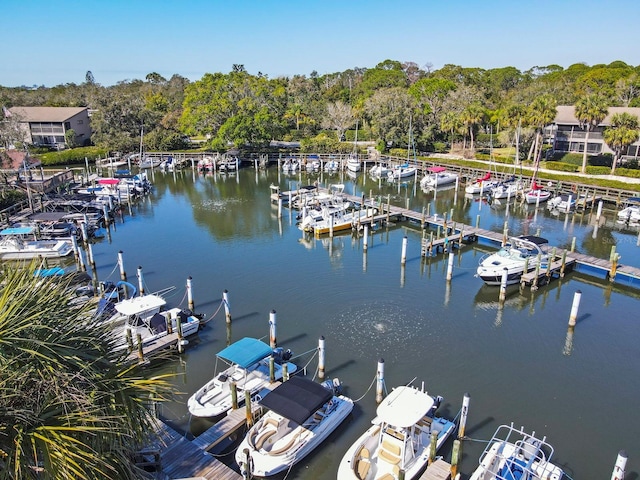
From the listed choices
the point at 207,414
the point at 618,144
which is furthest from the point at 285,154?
the point at 207,414

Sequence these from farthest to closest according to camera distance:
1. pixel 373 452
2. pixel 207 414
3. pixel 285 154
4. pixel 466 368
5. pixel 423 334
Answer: pixel 285 154, pixel 423 334, pixel 466 368, pixel 207 414, pixel 373 452

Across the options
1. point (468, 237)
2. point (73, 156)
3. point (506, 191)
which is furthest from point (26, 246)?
point (73, 156)

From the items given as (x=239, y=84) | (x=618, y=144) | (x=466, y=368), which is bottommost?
(x=466, y=368)

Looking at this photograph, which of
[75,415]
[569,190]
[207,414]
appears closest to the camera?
[75,415]

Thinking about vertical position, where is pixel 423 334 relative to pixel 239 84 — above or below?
below

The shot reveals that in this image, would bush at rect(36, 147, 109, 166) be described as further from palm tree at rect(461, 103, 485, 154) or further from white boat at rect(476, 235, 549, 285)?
white boat at rect(476, 235, 549, 285)

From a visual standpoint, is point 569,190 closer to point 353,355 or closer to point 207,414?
point 353,355

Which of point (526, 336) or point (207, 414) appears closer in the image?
point (207, 414)

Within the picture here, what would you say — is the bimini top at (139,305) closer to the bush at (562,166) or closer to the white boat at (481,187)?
the white boat at (481,187)

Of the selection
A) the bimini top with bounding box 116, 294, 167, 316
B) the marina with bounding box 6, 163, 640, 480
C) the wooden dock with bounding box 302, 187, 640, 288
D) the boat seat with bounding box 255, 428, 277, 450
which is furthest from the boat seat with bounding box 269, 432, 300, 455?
the wooden dock with bounding box 302, 187, 640, 288

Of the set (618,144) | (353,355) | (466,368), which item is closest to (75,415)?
(353,355)
